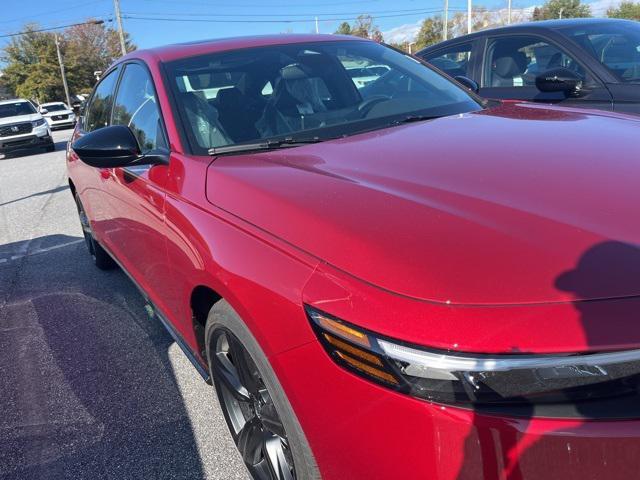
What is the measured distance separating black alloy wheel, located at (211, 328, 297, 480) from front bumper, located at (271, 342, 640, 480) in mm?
419

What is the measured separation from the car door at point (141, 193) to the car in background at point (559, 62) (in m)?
2.93

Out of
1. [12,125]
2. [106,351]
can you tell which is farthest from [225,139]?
[12,125]

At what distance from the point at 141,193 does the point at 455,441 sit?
1.98 m

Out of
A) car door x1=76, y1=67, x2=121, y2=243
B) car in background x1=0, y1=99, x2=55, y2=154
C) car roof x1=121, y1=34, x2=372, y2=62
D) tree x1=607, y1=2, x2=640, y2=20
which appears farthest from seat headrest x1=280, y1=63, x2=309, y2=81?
tree x1=607, y1=2, x2=640, y2=20

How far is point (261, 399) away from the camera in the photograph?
1.97 metres

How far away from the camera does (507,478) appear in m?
1.16

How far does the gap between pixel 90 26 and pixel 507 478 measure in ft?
213

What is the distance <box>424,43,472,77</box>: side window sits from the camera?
5.50 metres

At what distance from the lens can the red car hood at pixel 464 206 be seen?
4.19 feet

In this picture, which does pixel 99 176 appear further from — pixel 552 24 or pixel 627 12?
pixel 627 12

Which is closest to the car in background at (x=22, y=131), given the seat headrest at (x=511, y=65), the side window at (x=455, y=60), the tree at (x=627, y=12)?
the side window at (x=455, y=60)

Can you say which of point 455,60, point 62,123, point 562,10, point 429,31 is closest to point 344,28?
point 429,31

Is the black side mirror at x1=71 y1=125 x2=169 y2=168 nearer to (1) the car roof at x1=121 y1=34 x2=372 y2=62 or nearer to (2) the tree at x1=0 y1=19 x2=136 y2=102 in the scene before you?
(1) the car roof at x1=121 y1=34 x2=372 y2=62

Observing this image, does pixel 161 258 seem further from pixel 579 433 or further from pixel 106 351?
pixel 579 433
